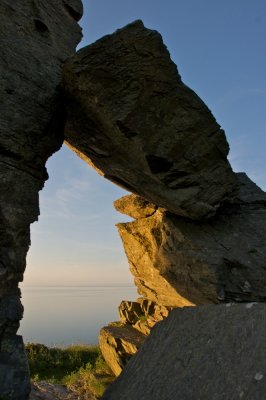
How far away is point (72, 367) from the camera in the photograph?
25438 mm

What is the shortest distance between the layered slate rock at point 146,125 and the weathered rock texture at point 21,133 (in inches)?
49.3

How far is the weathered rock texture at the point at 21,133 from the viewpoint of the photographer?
10.7 metres

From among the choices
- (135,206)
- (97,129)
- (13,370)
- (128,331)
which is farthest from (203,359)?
(128,331)

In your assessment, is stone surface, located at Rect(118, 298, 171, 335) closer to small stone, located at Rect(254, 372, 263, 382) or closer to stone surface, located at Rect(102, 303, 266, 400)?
stone surface, located at Rect(102, 303, 266, 400)

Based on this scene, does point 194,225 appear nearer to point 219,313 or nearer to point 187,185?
point 187,185

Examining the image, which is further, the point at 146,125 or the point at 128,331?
the point at 128,331

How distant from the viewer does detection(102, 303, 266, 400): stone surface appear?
870cm

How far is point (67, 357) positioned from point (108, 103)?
70.6 ft

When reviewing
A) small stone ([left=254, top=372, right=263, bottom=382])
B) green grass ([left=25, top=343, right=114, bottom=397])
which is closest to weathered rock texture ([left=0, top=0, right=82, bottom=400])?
small stone ([left=254, top=372, right=263, bottom=382])

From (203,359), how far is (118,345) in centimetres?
948

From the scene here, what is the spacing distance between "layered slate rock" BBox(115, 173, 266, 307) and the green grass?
490 cm

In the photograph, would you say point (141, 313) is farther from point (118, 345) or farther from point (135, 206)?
point (135, 206)

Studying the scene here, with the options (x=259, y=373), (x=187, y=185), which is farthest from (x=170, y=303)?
(x=259, y=373)

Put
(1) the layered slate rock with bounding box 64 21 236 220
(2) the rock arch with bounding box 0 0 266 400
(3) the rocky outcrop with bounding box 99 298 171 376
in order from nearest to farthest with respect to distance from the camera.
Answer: (2) the rock arch with bounding box 0 0 266 400 → (1) the layered slate rock with bounding box 64 21 236 220 → (3) the rocky outcrop with bounding box 99 298 171 376
